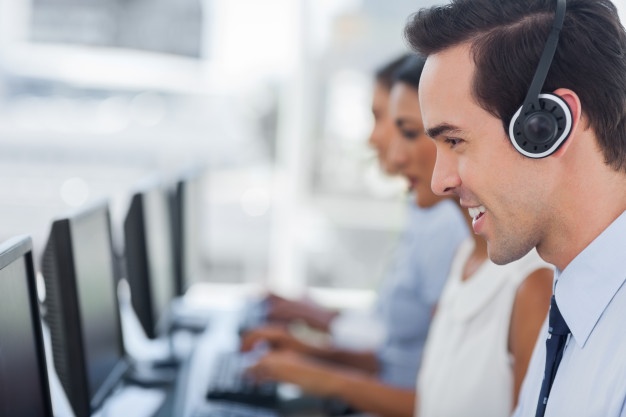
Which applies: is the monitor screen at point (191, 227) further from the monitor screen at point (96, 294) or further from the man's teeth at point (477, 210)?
the man's teeth at point (477, 210)

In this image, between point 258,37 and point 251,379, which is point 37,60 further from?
point 251,379

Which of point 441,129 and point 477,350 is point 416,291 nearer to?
point 477,350

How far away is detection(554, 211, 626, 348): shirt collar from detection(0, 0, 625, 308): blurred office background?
A: 2.77 m

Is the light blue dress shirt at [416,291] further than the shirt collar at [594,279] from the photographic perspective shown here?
Yes

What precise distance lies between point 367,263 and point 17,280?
3.08 m

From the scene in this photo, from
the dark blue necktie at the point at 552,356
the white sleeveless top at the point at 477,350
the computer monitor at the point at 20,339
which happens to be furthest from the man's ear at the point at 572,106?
the computer monitor at the point at 20,339

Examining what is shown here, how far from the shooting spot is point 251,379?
1811mm

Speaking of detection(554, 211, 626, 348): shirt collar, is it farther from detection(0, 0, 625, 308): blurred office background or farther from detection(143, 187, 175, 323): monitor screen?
detection(0, 0, 625, 308): blurred office background

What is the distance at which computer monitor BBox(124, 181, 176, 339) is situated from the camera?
1.70 metres

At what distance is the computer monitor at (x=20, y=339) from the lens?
0.91 meters

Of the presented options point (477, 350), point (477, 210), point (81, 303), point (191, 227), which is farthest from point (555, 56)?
point (191, 227)

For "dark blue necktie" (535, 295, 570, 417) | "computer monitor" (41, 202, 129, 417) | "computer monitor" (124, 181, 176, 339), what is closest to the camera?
"dark blue necktie" (535, 295, 570, 417)

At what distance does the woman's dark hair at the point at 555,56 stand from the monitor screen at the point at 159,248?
3.33 feet

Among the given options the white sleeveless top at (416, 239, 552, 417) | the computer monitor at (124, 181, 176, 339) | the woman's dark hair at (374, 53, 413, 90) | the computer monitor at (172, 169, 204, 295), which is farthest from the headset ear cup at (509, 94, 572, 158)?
the computer monitor at (172, 169, 204, 295)
